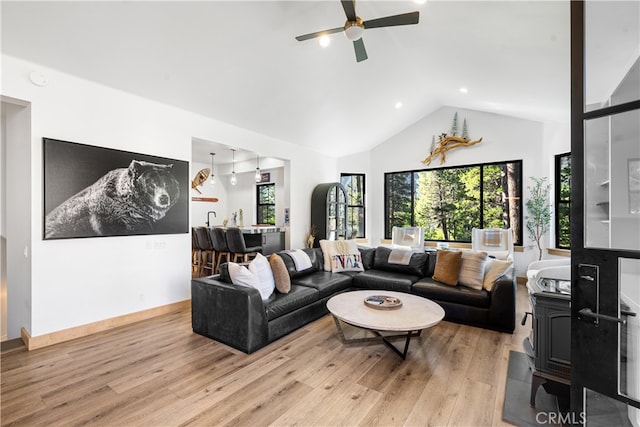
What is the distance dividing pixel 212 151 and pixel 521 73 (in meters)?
5.83

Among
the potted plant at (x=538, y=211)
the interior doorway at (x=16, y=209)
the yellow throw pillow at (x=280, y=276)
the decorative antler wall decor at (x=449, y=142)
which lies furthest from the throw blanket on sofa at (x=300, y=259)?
the potted plant at (x=538, y=211)

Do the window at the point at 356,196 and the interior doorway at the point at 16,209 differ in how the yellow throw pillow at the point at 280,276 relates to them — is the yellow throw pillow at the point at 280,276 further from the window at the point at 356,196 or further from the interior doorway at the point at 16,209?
the window at the point at 356,196

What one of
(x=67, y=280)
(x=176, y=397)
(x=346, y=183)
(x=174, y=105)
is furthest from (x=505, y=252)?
(x=67, y=280)

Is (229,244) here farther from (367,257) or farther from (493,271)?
(493,271)

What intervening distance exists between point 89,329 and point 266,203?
5.03 m

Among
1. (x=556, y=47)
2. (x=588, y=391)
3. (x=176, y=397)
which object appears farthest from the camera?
(x=556, y=47)

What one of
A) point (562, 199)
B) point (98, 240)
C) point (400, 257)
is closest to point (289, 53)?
point (98, 240)

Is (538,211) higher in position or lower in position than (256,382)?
higher

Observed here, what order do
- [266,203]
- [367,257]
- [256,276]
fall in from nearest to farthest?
[256,276]
[367,257]
[266,203]

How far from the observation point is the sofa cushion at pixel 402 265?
14.0 ft

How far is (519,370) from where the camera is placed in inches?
96.7

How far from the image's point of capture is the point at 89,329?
125 inches

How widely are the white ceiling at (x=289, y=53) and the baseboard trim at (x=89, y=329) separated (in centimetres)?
274

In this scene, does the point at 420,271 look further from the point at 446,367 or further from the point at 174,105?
the point at 174,105
